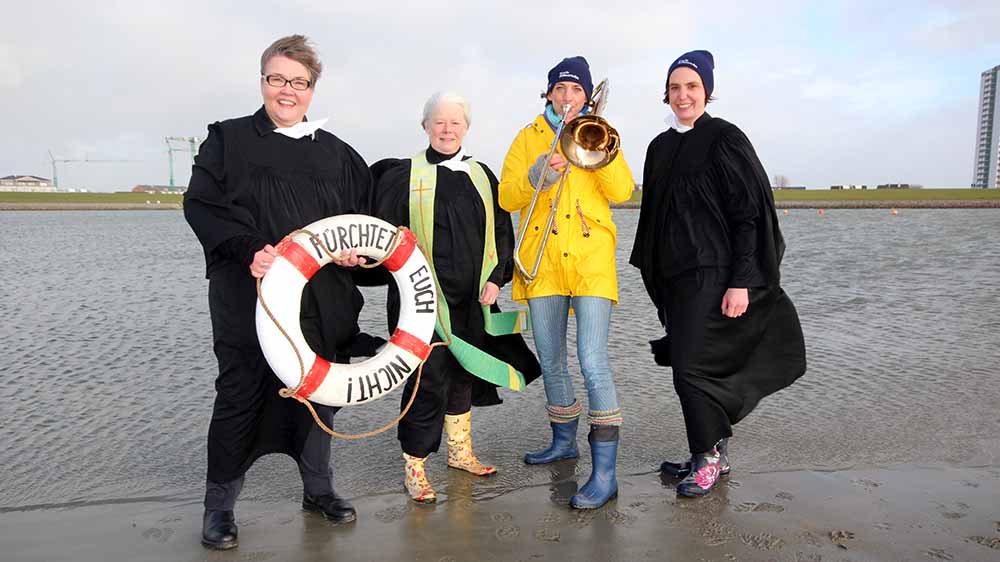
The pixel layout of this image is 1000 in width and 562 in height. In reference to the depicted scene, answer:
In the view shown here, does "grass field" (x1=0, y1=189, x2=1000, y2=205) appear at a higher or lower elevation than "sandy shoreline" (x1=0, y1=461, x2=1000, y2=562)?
higher

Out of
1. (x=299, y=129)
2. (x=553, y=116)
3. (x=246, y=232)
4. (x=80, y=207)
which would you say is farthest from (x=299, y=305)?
(x=80, y=207)

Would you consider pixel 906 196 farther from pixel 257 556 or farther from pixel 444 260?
pixel 257 556

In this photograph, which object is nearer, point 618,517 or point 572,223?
point 618,517

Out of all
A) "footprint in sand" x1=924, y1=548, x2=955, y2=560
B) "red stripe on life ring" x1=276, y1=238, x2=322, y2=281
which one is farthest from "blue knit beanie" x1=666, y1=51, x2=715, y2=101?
"footprint in sand" x1=924, y1=548, x2=955, y2=560

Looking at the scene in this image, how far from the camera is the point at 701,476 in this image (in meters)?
3.38

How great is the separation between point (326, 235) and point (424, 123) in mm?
848

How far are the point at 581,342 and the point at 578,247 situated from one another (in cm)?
43

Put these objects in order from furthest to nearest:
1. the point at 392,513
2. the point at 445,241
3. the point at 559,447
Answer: the point at 559,447, the point at 445,241, the point at 392,513

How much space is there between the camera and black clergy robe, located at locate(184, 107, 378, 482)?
2885 millimetres

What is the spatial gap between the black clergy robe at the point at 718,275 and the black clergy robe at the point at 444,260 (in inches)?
32.6

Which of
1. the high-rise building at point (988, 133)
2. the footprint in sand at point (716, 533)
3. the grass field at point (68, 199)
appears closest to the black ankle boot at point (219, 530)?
the footprint in sand at point (716, 533)

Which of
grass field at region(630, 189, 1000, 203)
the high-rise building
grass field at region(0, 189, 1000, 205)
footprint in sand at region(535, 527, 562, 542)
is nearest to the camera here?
footprint in sand at region(535, 527, 562, 542)

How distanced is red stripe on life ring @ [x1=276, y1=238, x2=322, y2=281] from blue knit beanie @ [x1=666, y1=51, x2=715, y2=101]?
5.92 ft

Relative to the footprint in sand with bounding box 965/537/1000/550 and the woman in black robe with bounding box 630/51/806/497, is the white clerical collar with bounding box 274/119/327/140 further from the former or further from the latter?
the footprint in sand with bounding box 965/537/1000/550
